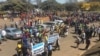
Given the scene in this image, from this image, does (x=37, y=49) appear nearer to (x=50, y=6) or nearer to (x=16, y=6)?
(x=16, y=6)

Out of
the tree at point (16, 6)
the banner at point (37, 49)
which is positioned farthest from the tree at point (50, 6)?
the banner at point (37, 49)

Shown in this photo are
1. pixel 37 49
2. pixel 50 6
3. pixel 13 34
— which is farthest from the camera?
pixel 50 6

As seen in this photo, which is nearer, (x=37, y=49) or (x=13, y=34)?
(x=37, y=49)

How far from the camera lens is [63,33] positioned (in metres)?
31.3

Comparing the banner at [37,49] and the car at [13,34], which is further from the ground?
the banner at [37,49]

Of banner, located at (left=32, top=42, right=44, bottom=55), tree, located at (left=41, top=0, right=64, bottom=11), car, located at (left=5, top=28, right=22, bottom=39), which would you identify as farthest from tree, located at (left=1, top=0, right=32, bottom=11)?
banner, located at (left=32, top=42, right=44, bottom=55)

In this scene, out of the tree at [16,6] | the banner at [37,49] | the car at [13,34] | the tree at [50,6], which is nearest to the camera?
the banner at [37,49]

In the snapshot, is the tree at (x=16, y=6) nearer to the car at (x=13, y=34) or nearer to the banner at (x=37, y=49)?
the car at (x=13, y=34)

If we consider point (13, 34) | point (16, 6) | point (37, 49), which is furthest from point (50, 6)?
point (37, 49)

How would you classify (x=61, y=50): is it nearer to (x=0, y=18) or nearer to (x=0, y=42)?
(x=0, y=42)

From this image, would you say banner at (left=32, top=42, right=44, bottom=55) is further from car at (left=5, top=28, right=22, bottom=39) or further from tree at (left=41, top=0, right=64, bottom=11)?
tree at (left=41, top=0, right=64, bottom=11)

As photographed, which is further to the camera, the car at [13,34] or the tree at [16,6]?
the tree at [16,6]

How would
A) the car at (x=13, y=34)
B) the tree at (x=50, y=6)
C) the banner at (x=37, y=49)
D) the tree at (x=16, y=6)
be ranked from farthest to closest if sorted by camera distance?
the tree at (x=50, y=6), the tree at (x=16, y=6), the car at (x=13, y=34), the banner at (x=37, y=49)

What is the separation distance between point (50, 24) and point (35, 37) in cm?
1219
